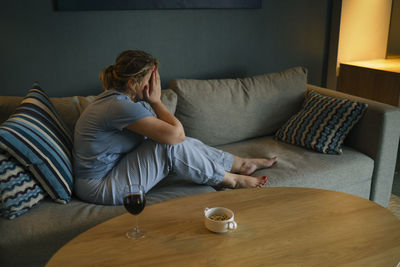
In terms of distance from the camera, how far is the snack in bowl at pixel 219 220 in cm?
123

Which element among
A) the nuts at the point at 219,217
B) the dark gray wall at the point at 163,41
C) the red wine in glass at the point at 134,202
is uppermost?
the dark gray wall at the point at 163,41

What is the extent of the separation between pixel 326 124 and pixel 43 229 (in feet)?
5.53

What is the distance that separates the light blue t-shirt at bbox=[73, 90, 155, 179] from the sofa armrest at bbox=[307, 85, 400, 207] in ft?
4.55

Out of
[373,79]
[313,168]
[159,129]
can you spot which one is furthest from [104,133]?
[373,79]

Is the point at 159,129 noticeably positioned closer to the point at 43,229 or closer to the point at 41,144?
the point at 41,144

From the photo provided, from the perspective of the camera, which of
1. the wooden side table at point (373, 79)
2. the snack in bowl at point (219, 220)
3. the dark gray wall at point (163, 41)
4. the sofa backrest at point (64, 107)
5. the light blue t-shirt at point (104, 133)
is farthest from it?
the wooden side table at point (373, 79)

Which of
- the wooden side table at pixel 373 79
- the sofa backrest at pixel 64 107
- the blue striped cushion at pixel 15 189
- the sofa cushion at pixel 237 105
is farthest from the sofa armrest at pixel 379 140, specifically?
the blue striped cushion at pixel 15 189

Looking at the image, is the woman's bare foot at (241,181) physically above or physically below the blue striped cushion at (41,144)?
below

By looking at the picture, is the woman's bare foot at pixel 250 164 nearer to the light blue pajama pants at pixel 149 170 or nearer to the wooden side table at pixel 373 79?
the light blue pajama pants at pixel 149 170

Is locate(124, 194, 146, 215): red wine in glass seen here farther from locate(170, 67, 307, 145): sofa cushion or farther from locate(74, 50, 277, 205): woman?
locate(170, 67, 307, 145): sofa cushion

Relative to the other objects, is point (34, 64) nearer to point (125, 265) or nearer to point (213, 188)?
point (213, 188)

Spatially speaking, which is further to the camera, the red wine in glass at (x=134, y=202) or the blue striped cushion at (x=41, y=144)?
the blue striped cushion at (x=41, y=144)

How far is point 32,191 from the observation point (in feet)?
5.16

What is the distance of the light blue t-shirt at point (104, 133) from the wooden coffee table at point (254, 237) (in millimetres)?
445
